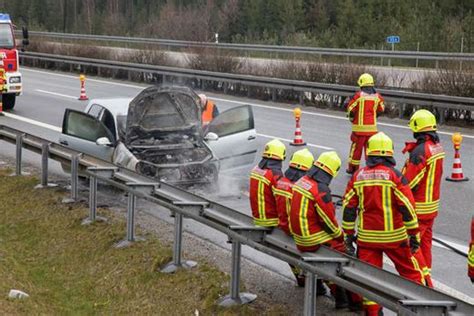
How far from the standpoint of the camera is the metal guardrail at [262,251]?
5.20 metres

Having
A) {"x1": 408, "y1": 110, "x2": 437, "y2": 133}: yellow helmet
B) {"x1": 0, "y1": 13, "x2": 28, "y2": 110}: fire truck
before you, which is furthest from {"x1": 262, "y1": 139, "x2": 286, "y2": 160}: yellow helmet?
{"x1": 0, "y1": 13, "x2": 28, "y2": 110}: fire truck

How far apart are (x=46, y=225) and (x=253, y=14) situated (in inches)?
2086

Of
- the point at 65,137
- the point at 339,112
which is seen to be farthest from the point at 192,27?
the point at 65,137

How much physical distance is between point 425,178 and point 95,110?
6.42m

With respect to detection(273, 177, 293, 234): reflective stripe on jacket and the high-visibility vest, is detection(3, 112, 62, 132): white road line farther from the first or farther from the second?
detection(273, 177, 293, 234): reflective stripe on jacket

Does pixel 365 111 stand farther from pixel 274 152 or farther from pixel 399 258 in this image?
pixel 399 258

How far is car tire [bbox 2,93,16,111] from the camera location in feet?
68.7

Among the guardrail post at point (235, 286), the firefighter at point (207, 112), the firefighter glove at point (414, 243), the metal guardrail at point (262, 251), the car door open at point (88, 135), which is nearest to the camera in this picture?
the metal guardrail at point (262, 251)

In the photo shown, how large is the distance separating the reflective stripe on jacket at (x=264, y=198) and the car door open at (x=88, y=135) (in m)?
4.55

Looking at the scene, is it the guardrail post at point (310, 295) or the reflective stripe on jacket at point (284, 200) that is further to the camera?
the reflective stripe on jacket at point (284, 200)

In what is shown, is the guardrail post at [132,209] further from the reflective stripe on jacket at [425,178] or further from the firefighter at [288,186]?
the reflective stripe on jacket at [425,178]

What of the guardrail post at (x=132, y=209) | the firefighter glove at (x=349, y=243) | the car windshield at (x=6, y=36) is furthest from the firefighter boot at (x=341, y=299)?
the car windshield at (x=6, y=36)

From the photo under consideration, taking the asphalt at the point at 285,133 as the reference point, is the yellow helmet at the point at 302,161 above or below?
above

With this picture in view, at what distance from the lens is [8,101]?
69.6 ft
